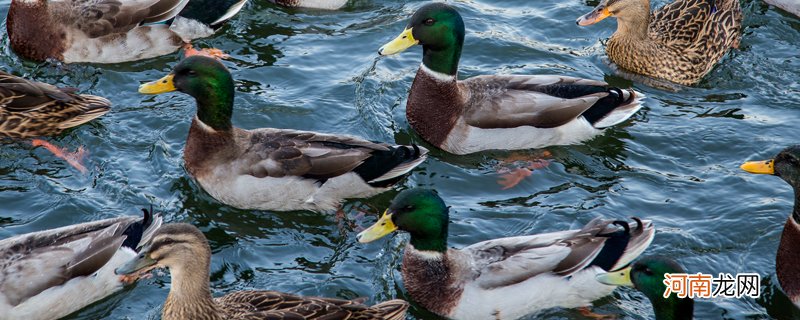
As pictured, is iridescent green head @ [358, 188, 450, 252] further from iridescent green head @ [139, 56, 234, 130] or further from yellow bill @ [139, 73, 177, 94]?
yellow bill @ [139, 73, 177, 94]

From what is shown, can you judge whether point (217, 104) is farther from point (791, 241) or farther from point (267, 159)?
point (791, 241)

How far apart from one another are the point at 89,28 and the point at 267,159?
308cm

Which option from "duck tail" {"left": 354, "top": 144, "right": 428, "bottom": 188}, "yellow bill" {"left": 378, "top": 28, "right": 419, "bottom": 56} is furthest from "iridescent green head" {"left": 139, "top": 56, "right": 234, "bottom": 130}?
"yellow bill" {"left": 378, "top": 28, "right": 419, "bottom": 56}

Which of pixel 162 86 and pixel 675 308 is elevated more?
pixel 162 86

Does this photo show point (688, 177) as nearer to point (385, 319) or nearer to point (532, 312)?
point (532, 312)

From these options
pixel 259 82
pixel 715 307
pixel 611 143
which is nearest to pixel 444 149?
pixel 611 143

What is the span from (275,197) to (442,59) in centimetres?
207

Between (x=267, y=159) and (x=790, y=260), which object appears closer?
(x=790, y=260)

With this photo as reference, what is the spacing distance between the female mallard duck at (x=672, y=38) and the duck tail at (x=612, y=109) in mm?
1233

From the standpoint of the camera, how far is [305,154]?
353 inches

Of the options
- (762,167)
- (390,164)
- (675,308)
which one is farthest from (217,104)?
(762,167)

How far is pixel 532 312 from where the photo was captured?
26.1 feet

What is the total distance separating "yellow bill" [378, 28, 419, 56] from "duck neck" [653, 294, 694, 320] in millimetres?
3580

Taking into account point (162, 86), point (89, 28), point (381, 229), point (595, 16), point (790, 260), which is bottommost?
point (790, 260)
